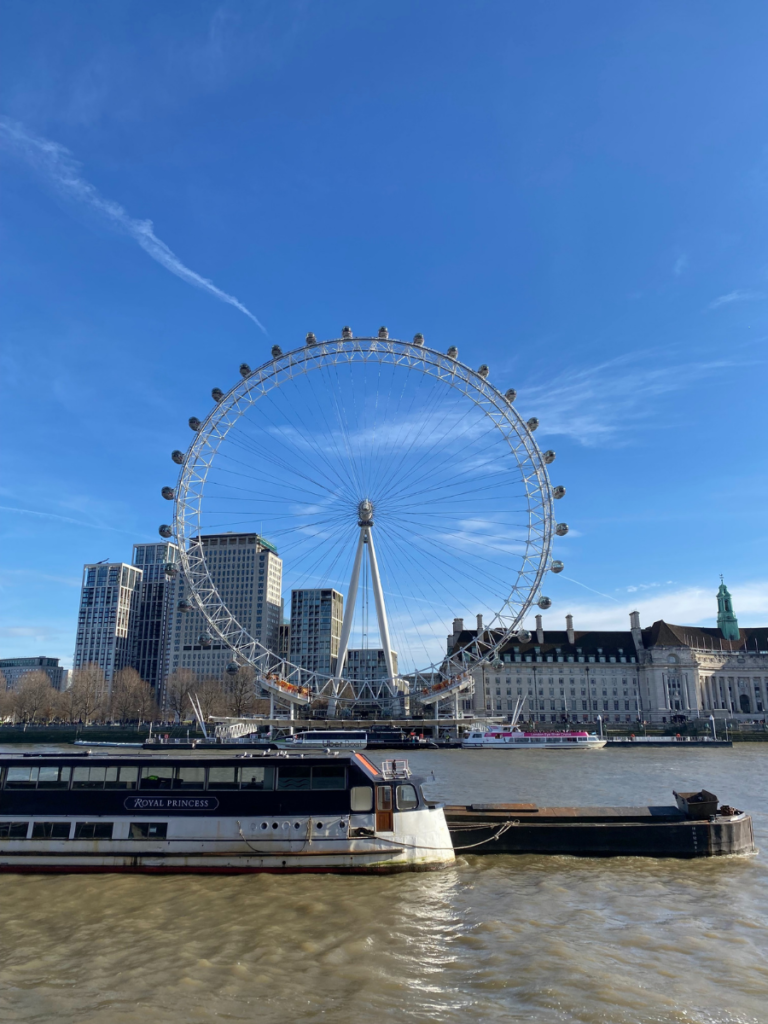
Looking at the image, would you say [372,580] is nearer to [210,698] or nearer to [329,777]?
[329,777]

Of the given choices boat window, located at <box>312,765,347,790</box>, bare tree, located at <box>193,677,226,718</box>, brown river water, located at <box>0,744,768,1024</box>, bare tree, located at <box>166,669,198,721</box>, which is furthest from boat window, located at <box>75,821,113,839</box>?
bare tree, located at <box>166,669,198,721</box>

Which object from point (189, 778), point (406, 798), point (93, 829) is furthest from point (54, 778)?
point (406, 798)

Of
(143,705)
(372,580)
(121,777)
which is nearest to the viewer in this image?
(121,777)

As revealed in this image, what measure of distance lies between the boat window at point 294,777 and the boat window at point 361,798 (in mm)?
1463

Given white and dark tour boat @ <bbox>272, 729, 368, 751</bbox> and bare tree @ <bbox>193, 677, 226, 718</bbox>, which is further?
bare tree @ <bbox>193, 677, 226, 718</bbox>

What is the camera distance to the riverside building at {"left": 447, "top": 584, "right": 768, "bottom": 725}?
485 feet

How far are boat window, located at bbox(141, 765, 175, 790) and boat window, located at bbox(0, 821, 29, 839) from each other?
12.6 feet

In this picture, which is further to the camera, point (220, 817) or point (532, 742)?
point (532, 742)

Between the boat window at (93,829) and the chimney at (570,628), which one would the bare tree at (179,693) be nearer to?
the chimney at (570,628)

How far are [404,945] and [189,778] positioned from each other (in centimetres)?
968

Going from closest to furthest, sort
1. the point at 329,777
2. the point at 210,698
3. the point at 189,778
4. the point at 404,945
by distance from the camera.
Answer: the point at 404,945
the point at 329,777
the point at 189,778
the point at 210,698

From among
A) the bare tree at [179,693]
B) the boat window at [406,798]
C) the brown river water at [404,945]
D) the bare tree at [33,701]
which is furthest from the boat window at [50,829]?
the bare tree at [33,701]

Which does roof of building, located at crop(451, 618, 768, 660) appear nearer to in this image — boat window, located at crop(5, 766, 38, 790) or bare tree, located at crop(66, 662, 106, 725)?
bare tree, located at crop(66, 662, 106, 725)

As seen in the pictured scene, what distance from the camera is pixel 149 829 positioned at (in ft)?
80.3
